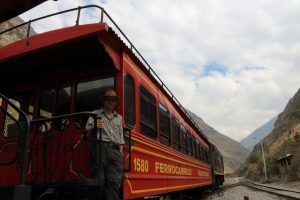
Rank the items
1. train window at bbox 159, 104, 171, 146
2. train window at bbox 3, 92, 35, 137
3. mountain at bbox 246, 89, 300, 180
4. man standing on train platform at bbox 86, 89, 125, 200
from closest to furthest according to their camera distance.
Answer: man standing on train platform at bbox 86, 89, 125, 200 → train window at bbox 3, 92, 35, 137 → train window at bbox 159, 104, 171, 146 → mountain at bbox 246, 89, 300, 180

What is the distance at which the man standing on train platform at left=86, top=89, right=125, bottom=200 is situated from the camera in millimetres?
4430

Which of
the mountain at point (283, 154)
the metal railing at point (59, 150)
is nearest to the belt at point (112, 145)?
the metal railing at point (59, 150)

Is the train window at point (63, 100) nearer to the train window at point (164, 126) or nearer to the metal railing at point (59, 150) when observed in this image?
the metal railing at point (59, 150)

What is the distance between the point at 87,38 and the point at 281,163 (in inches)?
1827

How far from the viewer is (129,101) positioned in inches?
225

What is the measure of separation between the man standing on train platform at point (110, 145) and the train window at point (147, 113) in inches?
59.3

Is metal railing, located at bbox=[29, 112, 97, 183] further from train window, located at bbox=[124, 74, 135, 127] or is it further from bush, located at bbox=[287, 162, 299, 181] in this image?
bush, located at bbox=[287, 162, 299, 181]

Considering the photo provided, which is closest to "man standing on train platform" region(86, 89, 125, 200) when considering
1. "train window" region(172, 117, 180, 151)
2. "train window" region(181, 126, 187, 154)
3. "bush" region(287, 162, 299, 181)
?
"train window" region(172, 117, 180, 151)

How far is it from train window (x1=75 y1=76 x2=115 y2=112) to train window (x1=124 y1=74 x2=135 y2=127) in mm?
313

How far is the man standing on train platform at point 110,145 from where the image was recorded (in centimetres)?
443

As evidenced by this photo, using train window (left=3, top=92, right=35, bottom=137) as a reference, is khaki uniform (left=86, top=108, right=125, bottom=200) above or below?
below

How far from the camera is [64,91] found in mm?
5820

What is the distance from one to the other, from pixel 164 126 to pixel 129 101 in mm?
2521

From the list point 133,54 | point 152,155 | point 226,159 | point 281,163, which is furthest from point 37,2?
point 226,159
